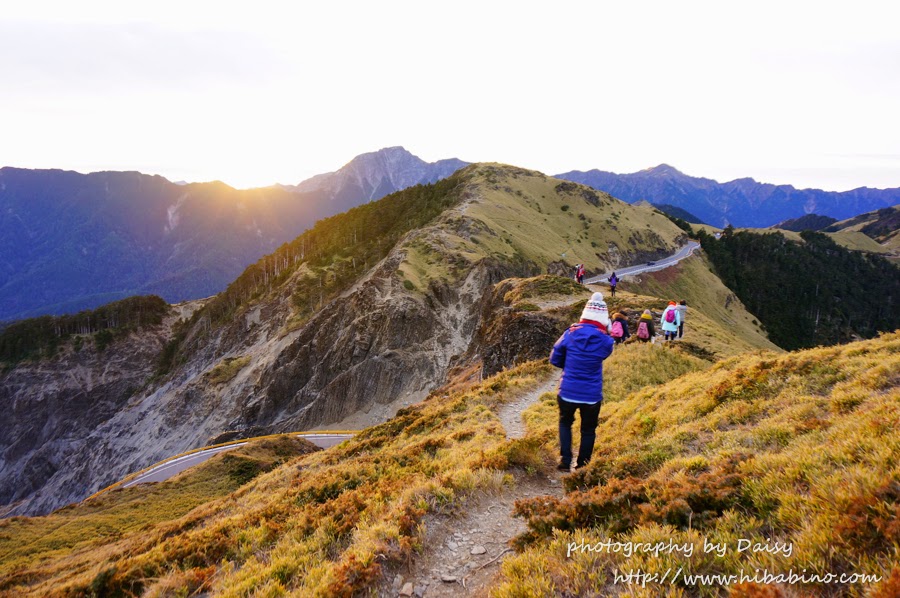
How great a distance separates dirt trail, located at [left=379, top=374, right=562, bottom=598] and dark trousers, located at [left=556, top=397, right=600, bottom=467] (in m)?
0.62

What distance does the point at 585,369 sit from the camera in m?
7.30

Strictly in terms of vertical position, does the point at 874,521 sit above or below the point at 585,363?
below

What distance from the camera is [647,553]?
3998mm

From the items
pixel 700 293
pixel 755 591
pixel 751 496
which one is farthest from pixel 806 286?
pixel 755 591

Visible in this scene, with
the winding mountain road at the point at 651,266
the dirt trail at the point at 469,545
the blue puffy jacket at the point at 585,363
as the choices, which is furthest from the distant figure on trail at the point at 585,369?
the winding mountain road at the point at 651,266

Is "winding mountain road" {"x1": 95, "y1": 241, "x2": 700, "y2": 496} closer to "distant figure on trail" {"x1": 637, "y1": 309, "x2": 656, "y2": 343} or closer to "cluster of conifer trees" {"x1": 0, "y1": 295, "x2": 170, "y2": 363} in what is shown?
"distant figure on trail" {"x1": 637, "y1": 309, "x2": 656, "y2": 343}

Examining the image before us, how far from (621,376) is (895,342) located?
292 inches

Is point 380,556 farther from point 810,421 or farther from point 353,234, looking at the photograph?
point 353,234

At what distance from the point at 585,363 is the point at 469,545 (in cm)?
359

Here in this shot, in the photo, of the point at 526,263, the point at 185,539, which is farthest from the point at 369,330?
the point at 185,539

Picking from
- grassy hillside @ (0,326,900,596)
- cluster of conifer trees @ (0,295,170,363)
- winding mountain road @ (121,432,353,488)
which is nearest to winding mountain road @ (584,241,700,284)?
winding mountain road @ (121,432,353,488)

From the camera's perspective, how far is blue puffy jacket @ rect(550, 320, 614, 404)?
7250 mm

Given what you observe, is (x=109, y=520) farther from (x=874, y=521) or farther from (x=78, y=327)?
(x=78, y=327)

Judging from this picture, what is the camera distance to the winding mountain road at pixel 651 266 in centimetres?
6601
